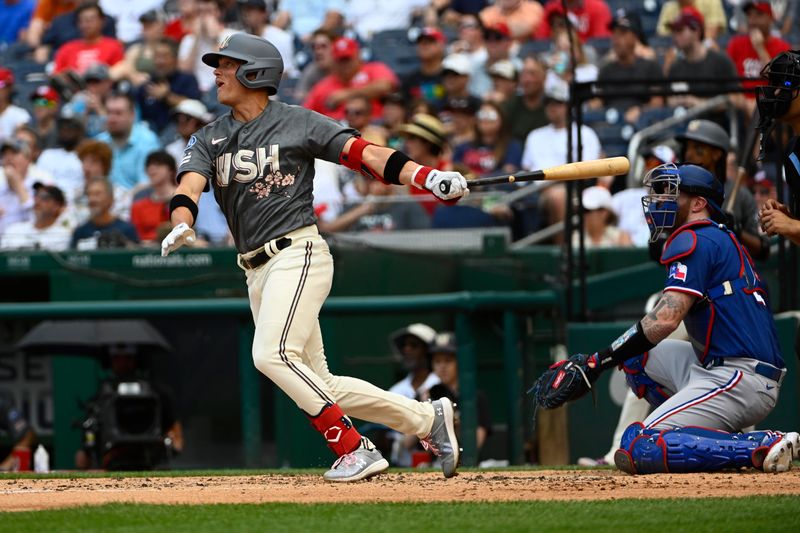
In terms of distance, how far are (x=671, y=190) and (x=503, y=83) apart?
5.82 meters

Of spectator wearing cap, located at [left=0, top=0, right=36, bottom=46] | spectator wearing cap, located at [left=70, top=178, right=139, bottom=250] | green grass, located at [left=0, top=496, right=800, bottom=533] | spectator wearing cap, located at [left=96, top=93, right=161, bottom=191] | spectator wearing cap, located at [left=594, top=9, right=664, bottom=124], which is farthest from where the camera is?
spectator wearing cap, located at [left=0, top=0, right=36, bottom=46]

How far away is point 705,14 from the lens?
12.4 metres

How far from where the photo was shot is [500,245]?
9211 mm

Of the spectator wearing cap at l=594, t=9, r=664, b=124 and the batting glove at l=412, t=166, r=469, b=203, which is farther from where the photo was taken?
the spectator wearing cap at l=594, t=9, r=664, b=124

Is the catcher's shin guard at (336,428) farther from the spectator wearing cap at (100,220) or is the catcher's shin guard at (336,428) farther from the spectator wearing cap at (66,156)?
the spectator wearing cap at (66,156)

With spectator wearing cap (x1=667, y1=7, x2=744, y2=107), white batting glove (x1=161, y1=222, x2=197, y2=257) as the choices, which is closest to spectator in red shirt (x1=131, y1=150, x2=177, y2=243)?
spectator wearing cap (x1=667, y1=7, x2=744, y2=107)

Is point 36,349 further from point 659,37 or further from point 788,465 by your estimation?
point 659,37

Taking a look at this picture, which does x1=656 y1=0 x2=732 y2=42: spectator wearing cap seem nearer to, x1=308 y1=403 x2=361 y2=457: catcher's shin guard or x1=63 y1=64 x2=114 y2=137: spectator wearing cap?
x1=63 y1=64 x2=114 y2=137: spectator wearing cap

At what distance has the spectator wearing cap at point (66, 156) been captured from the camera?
1202 centimetres

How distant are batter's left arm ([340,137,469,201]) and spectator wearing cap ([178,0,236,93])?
7.96m

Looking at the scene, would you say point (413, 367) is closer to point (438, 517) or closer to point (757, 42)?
point (438, 517)

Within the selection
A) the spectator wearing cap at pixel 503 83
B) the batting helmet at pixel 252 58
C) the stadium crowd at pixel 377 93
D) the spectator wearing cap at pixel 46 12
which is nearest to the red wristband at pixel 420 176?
the batting helmet at pixel 252 58

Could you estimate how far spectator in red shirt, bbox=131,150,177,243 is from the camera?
10320 mm

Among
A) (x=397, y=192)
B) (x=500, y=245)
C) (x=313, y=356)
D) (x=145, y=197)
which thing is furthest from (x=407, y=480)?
(x=145, y=197)
